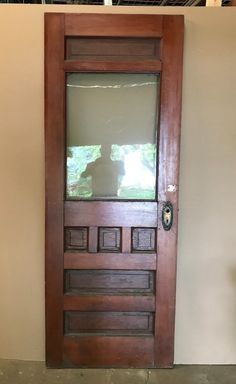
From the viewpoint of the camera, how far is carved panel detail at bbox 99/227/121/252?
235cm

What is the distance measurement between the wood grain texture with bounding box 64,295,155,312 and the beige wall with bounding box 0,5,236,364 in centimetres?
19

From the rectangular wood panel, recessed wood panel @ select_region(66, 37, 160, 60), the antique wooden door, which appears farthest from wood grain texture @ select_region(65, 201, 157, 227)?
recessed wood panel @ select_region(66, 37, 160, 60)

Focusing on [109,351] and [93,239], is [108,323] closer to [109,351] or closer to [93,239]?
[109,351]

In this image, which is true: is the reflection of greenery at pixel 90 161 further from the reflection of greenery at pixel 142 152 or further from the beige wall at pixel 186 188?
the beige wall at pixel 186 188

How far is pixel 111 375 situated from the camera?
2.35 meters

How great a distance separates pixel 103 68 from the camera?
7.30 feet

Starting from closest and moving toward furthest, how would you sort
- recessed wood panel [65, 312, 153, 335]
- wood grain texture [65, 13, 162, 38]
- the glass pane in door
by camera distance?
wood grain texture [65, 13, 162, 38] → the glass pane in door → recessed wood panel [65, 312, 153, 335]

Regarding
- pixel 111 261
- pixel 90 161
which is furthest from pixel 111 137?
pixel 111 261

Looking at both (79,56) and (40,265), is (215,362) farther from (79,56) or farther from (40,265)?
(79,56)

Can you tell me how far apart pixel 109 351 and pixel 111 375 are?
133mm

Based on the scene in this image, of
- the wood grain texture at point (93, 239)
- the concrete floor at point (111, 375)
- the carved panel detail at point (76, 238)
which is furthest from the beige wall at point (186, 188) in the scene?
the wood grain texture at point (93, 239)

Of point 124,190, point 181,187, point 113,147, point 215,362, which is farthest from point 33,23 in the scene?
point 215,362

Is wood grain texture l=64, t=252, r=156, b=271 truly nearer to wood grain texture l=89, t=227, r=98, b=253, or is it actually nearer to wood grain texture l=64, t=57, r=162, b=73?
wood grain texture l=89, t=227, r=98, b=253

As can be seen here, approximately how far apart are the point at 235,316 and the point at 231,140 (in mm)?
1078
